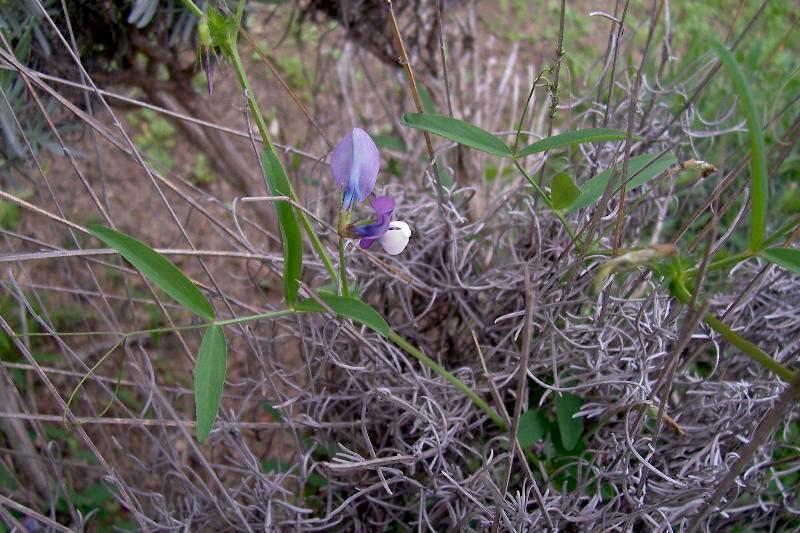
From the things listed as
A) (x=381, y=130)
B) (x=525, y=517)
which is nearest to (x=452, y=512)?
(x=525, y=517)

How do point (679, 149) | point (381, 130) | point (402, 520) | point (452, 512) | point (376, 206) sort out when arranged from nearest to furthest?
point (376, 206)
point (452, 512)
point (402, 520)
point (679, 149)
point (381, 130)

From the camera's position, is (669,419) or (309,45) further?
(309,45)

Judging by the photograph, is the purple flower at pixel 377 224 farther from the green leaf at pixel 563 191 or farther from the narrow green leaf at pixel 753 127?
the narrow green leaf at pixel 753 127

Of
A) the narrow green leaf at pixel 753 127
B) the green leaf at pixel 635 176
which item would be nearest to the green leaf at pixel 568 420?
the green leaf at pixel 635 176

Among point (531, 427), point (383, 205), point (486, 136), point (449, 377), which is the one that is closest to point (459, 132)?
point (486, 136)

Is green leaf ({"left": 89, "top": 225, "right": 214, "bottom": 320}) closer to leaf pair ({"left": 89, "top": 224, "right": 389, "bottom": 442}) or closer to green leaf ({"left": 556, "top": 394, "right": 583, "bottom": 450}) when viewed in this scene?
leaf pair ({"left": 89, "top": 224, "right": 389, "bottom": 442})

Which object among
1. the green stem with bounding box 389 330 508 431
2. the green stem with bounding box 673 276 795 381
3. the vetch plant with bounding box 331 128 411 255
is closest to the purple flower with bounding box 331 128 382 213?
the vetch plant with bounding box 331 128 411 255

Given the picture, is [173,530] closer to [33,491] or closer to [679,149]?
[33,491]
